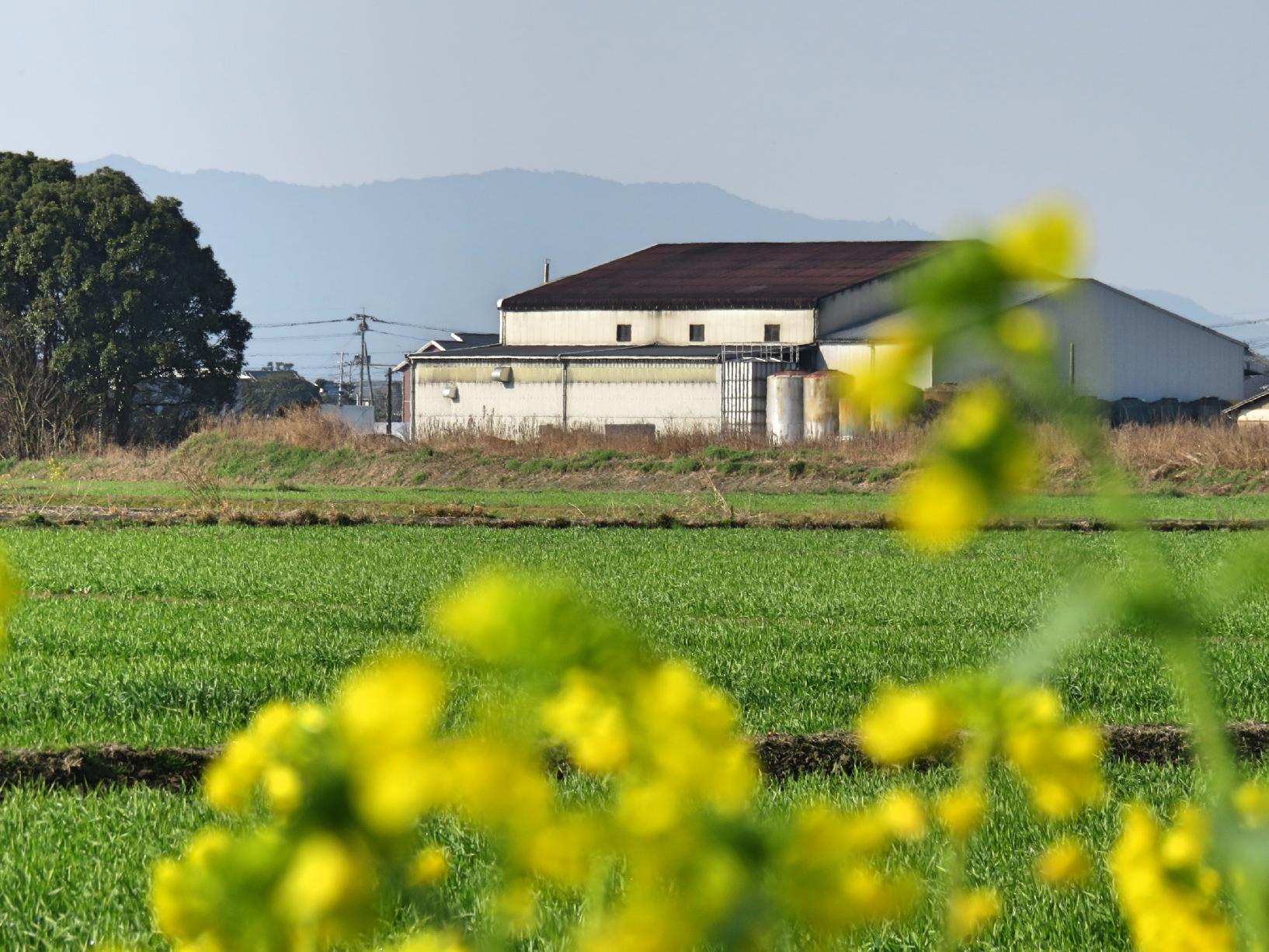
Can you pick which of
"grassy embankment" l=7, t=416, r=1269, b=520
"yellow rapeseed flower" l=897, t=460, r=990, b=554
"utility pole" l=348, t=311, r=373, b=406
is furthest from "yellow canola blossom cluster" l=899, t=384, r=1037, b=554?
"utility pole" l=348, t=311, r=373, b=406

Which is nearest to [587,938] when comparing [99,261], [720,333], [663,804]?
[663,804]

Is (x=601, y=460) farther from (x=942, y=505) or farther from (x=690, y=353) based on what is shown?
(x=942, y=505)

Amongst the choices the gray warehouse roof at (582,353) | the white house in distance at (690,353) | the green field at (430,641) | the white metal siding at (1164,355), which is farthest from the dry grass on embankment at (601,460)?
the green field at (430,641)

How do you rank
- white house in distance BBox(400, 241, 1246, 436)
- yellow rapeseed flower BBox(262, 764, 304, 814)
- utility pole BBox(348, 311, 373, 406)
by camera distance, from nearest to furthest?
yellow rapeseed flower BBox(262, 764, 304, 814), white house in distance BBox(400, 241, 1246, 436), utility pole BBox(348, 311, 373, 406)

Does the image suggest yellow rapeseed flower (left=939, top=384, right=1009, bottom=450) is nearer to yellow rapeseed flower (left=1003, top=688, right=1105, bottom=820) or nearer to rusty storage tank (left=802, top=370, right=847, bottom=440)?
yellow rapeseed flower (left=1003, top=688, right=1105, bottom=820)

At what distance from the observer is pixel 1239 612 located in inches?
521

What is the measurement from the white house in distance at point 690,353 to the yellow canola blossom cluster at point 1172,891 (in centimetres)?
4211

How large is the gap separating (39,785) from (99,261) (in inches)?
1908

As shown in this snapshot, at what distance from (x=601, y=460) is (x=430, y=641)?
28739mm

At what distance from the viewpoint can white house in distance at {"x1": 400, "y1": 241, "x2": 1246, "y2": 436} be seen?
46.1 metres

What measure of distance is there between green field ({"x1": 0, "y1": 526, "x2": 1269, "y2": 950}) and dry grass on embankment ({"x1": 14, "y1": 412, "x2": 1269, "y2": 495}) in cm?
1396

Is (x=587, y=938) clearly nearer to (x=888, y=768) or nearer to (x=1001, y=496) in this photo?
(x=1001, y=496)

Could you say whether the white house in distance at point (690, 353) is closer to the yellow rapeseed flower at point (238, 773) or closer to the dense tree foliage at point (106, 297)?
the dense tree foliage at point (106, 297)

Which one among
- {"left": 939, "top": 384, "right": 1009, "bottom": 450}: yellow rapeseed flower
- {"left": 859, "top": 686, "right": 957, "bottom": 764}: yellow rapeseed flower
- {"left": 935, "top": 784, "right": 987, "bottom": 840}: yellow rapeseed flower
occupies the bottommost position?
{"left": 935, "top": 784, "right": 987, "bottom": 840}: yellow rapeseed flower
